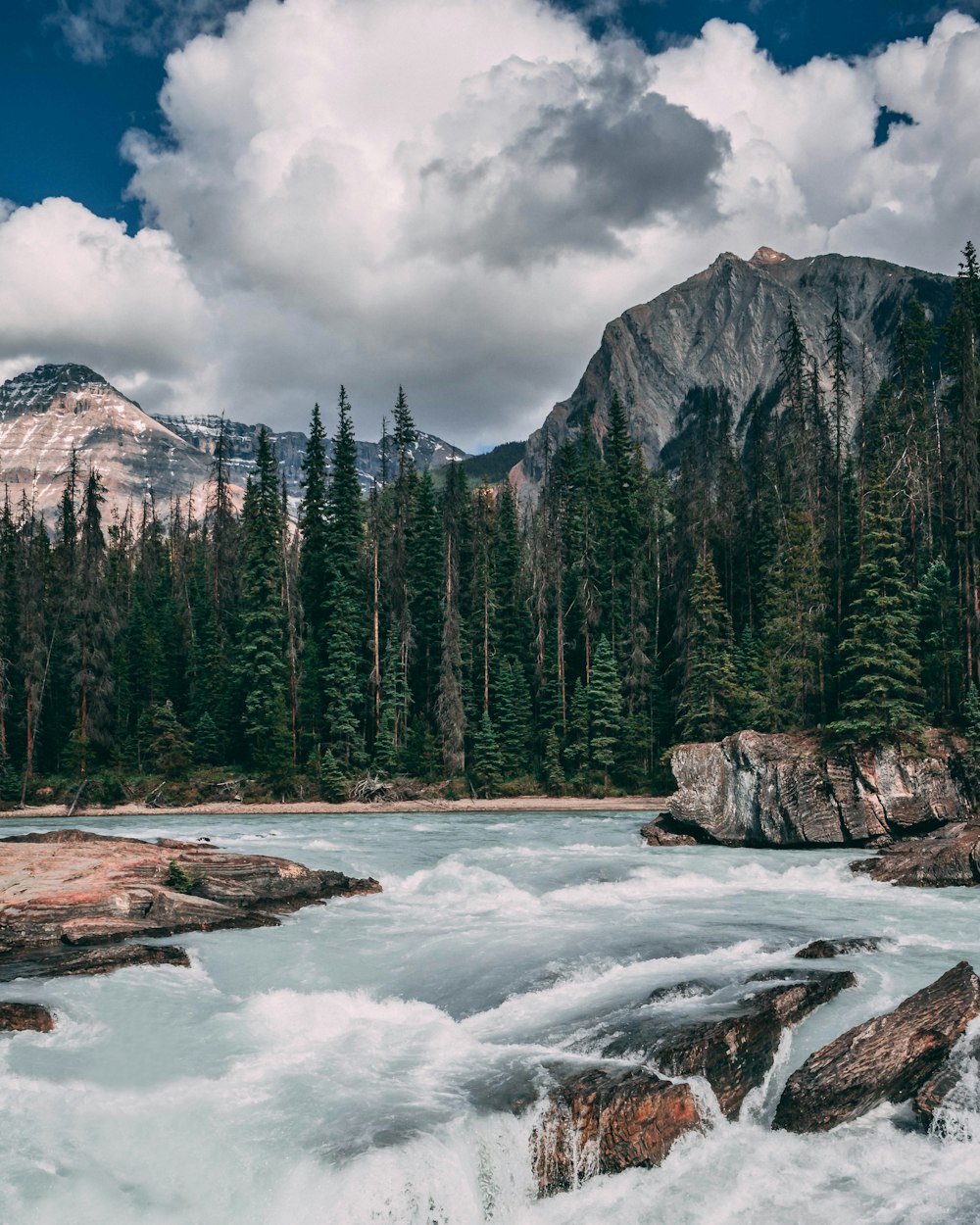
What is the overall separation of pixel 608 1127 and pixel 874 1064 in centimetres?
365

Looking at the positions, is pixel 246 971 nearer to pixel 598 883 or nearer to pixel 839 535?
pixel 598 883

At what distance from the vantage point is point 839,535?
4328 centimetres

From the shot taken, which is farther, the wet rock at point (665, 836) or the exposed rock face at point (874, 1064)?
the wet rock at point (665, 836)

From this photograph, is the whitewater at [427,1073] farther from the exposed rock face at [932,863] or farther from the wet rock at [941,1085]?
the exposed rock face at [932,863]

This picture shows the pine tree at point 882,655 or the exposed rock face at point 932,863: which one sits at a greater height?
the pine tree at point 882,655

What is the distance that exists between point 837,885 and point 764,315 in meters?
164

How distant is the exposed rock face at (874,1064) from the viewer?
10344 millimetres

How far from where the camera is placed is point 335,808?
4544 centimetres

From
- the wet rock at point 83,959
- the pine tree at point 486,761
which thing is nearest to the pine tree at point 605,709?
the pine tree at point 486,761

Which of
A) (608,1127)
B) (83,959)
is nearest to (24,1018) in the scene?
(83,959)

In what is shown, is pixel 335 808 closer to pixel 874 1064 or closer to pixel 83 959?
pixel 83 959

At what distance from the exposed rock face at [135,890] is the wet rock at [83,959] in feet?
1.31

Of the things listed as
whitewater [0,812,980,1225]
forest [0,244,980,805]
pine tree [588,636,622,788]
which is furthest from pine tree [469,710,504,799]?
whitewater [0,812,980,1225]

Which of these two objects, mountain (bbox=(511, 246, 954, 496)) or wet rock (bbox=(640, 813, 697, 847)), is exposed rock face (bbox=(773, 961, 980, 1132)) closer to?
wet rock (bbox=(640, 813, 697, 847))
